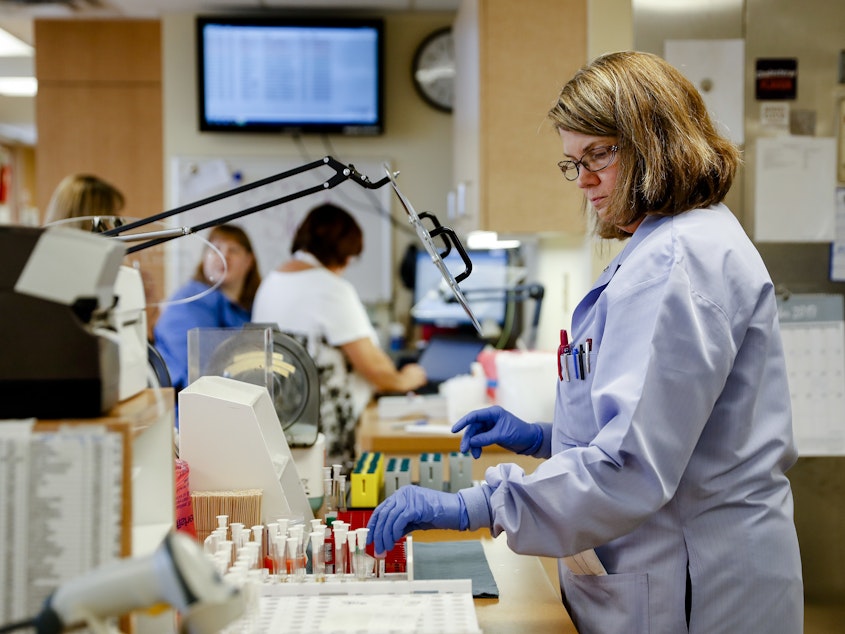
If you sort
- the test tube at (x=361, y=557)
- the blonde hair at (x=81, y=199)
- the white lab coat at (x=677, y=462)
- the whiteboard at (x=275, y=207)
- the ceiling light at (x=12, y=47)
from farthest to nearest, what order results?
the ceiling light at (x=12, y=47), the whiteboard at (x=275, y=207), the blonde hair at (x=81, y=199), the test tube at (x=361, y=557), the white lab coat at (x=677, y=462)

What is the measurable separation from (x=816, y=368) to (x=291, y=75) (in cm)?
294

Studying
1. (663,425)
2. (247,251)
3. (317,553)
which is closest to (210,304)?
(247,251)

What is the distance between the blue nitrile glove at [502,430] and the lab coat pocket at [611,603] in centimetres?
36

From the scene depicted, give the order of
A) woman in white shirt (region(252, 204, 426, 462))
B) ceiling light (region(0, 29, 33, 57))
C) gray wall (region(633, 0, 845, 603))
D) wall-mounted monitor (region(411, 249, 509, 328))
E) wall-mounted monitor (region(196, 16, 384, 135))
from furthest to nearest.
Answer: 1. ceiling light (region(0, 29, 33, 57))
2. wall-mounted monitor (region(196, 16, 384, 135))
3. wall-mounted monitor (region(411, 249, 509, 328))
4. woman in white shirt (region(252, 204, 426, 462))
5. gray wall (region(633, 0, 845, 603))

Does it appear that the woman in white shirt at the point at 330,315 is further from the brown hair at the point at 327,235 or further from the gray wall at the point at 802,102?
the gray wall at the point at 802,102

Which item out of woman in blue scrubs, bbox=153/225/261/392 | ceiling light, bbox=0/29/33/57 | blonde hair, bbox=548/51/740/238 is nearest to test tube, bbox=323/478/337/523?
blonde hair, bbox=548/51/740/238

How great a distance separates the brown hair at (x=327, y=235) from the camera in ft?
11.2

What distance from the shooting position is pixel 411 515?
133 cm

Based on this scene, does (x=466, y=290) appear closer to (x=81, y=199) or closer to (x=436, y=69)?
(x=436, y=69)

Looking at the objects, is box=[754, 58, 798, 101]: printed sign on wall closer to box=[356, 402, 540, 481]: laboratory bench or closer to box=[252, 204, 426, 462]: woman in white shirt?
box=[356, 402, 540, 481]: laboratory bench

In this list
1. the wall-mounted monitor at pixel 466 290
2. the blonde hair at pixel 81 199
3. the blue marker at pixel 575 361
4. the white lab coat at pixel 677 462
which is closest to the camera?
the white lab coat at pixel 677 462

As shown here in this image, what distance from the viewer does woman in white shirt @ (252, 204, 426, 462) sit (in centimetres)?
331

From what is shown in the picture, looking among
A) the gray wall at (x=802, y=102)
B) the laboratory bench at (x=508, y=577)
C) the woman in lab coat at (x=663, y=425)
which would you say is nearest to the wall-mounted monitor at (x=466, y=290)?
the laboratory bench at (x=508, y=577)

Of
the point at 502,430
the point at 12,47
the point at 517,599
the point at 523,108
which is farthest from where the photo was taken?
the point at 12,47
